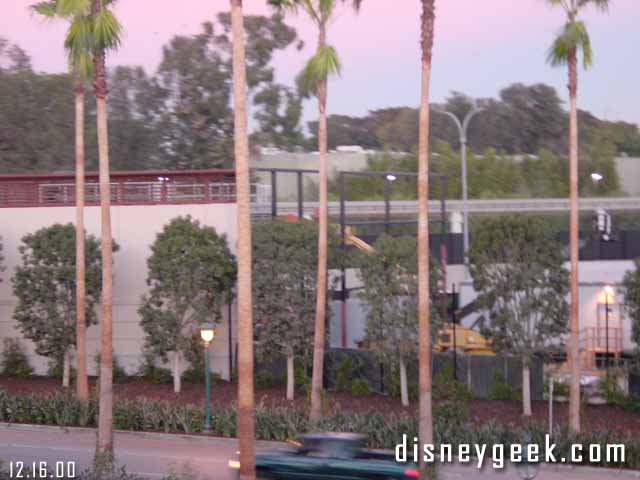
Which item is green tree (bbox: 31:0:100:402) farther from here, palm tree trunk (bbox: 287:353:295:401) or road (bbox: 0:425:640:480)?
palm tree trunk (bbox: 287:353:295:401)

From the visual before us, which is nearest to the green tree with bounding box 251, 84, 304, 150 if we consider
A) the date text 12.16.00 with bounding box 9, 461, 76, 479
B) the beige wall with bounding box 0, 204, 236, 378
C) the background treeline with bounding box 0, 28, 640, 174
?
the background treeline with bounding box 0, 28, 640, 174

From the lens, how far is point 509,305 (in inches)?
1021

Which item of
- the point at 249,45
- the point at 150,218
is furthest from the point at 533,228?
the point at 249,45

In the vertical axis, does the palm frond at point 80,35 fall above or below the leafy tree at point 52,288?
above

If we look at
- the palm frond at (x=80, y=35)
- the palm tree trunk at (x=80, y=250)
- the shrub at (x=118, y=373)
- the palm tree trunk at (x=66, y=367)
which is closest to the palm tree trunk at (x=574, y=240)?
the palm frond at (x=80, y=35)

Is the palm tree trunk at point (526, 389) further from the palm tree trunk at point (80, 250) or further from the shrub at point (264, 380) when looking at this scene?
the palm tree trunk at point (80, 250)

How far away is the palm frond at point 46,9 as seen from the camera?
23438mm

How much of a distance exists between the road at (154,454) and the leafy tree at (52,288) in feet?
12.9

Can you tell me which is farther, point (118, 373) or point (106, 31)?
point (118, 373)

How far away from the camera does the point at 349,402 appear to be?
88.6 ft

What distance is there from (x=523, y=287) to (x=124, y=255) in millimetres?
12886

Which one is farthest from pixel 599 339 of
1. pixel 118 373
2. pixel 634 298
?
pixel 118 373

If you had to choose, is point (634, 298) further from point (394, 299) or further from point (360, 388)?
point (360, 388)

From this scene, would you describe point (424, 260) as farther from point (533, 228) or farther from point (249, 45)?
point (249, 45)
